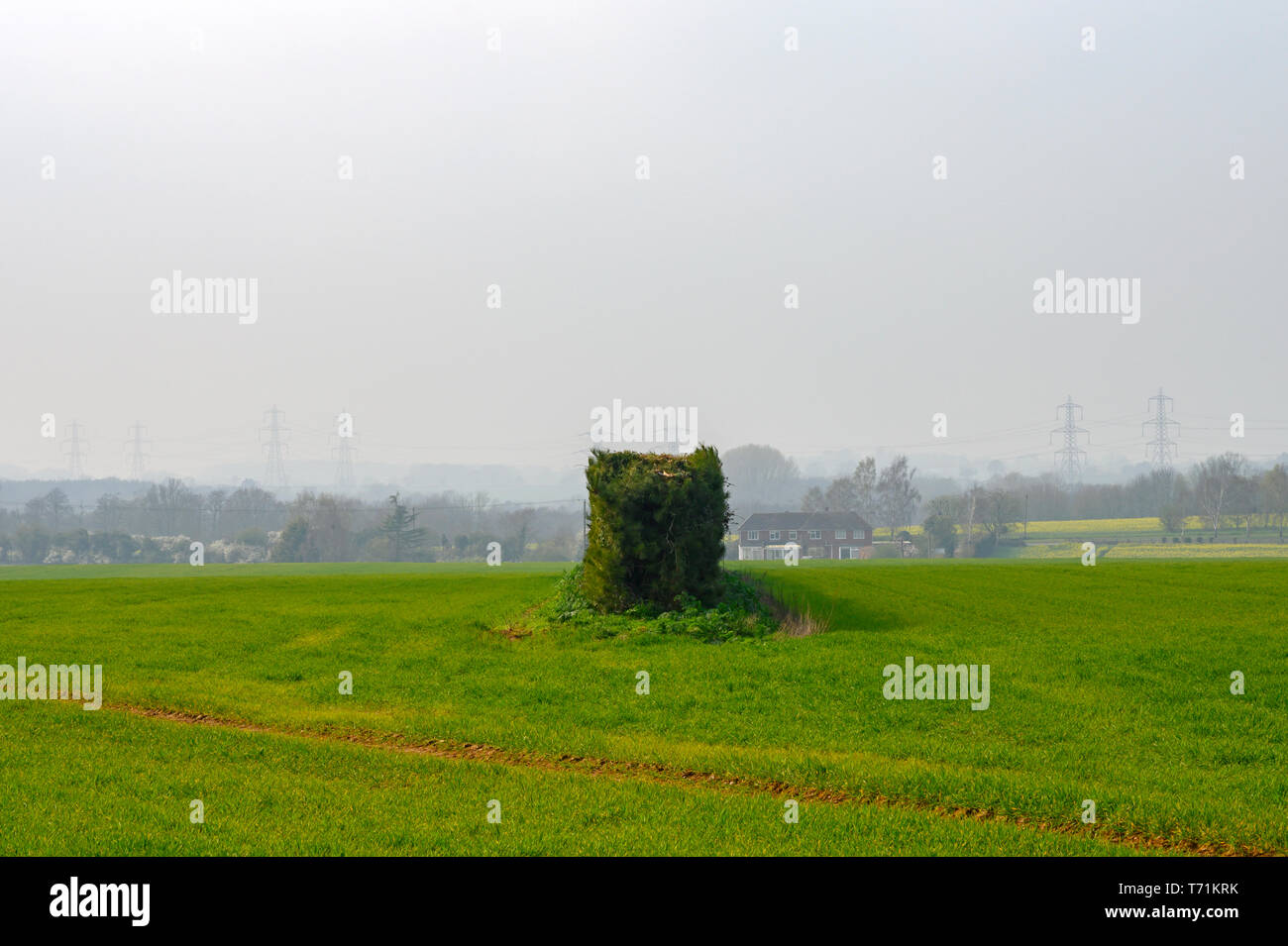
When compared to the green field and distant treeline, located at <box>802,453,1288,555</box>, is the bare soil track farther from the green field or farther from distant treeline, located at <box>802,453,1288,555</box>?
distant treeline, located at <box>802,453,1288,555</box>

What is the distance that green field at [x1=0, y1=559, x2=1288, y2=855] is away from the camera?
966 cm

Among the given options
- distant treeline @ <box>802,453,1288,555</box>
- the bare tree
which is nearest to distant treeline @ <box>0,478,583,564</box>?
distant treeline @ <box>802,453,1288,555</box>

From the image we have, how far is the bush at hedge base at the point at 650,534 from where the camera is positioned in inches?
961

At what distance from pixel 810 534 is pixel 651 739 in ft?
385

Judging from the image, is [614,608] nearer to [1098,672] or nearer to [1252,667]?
[1098,672]

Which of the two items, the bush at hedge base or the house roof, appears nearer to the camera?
the bush at hedge base

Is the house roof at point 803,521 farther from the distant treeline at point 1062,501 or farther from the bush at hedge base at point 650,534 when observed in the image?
the bush at hedge base at point 650,534

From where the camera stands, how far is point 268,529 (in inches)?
5792

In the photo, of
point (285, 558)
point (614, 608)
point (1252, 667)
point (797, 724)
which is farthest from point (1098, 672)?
point (285, 558)

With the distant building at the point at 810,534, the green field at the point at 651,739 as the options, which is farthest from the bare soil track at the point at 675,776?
the distant building at the point at 810,534

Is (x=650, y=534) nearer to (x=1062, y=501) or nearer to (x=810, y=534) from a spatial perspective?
(x=810, y=534)

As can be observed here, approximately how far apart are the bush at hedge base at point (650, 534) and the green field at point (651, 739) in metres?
2.22
